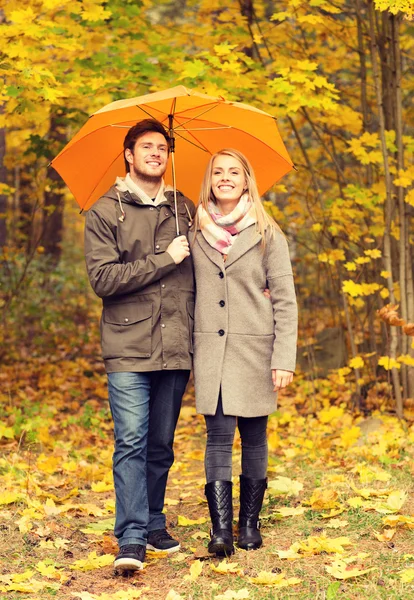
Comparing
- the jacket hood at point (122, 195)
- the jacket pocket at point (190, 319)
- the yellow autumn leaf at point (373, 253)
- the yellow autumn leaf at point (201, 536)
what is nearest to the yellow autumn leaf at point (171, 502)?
the yellow autumn leaf at point (201, 536)

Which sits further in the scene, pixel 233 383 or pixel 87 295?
pixel 87 295

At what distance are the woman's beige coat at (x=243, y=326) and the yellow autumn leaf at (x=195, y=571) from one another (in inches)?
26.9

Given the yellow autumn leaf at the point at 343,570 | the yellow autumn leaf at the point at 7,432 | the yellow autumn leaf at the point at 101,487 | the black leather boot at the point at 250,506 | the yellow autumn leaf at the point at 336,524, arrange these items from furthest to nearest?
the yellow autumn leaf at the point at 7,432, the yellow autumn leaf at the point at 101,487, the yellow autumn leaf at the point at 336,524, the black leather boot at the point at 250,506, the yellow autumn leaf at the point at 343,570

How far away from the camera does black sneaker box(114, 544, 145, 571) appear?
3367mm

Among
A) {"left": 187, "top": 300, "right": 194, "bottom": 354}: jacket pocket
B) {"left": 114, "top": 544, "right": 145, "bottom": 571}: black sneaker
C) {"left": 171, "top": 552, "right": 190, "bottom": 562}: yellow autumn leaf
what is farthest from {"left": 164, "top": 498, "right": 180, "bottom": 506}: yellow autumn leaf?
{"left": 187, "top": 300, "right": 194, "bottom": 354}: jacket pocket

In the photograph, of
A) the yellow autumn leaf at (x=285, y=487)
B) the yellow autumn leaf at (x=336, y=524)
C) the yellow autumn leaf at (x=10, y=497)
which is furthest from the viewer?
the yellow autumn leaf at (x=285, y=487)

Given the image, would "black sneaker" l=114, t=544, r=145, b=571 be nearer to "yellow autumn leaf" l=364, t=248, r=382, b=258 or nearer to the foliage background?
the foliage background

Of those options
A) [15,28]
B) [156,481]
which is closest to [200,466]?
[156,481]

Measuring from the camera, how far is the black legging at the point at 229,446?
3625 mm

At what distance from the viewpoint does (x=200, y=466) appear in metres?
5.91

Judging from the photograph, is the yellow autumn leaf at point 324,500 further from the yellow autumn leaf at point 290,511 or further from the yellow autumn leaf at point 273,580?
the yellow autumn leaf at point 273,580

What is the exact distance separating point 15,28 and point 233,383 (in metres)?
2.98

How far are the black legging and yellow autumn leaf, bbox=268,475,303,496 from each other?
2.56 ft

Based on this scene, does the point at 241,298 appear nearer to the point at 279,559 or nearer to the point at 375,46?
the point at 279,559
